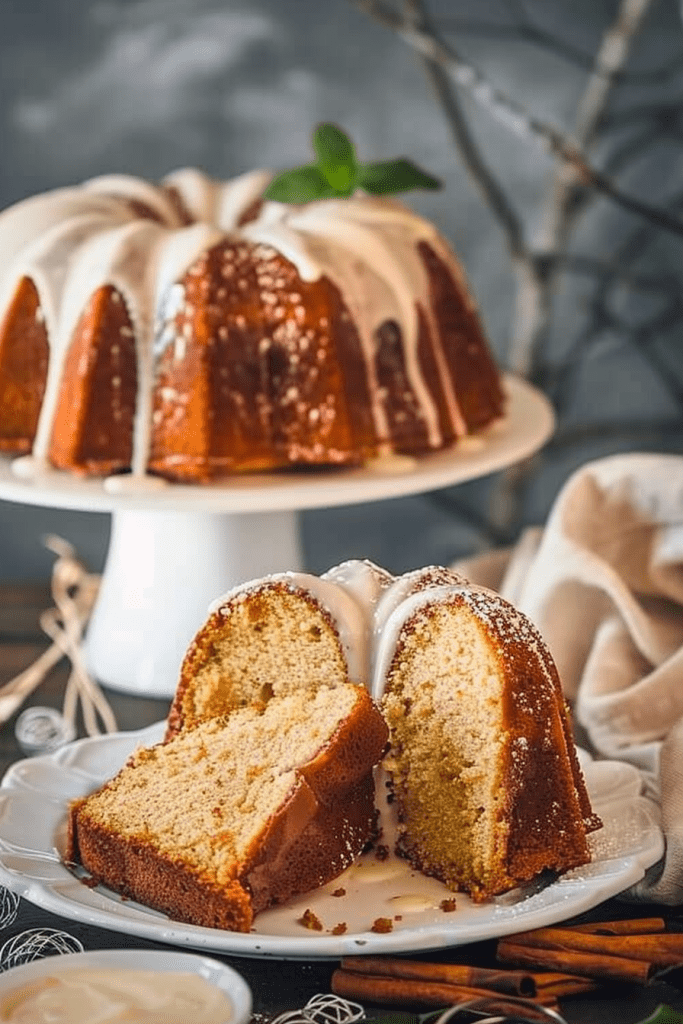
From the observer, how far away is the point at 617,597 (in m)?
1.89

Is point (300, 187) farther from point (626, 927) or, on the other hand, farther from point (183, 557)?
point (626, 927)

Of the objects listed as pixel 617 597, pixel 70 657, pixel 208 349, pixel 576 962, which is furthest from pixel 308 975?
pixel 70 657

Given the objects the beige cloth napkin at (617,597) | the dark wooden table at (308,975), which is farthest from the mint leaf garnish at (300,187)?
the dark wooden table at (308,975)

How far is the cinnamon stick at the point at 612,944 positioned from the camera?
1.30 m

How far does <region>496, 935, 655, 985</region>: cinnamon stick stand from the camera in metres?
1.28

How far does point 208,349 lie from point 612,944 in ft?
3.04

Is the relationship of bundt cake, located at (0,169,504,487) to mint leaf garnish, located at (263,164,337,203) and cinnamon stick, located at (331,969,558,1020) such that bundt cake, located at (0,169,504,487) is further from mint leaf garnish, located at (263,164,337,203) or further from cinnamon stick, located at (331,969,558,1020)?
cinnamon stick, located at (331,969,558,1020)

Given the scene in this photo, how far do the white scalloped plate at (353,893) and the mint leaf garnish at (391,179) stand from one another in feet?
3.04

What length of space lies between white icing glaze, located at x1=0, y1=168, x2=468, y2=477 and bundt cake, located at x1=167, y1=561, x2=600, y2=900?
1.71ft

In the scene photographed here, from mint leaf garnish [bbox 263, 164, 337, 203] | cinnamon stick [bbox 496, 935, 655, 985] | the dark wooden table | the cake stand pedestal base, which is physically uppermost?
mint leaf garnish [bbox 263, 164, 337, 203]

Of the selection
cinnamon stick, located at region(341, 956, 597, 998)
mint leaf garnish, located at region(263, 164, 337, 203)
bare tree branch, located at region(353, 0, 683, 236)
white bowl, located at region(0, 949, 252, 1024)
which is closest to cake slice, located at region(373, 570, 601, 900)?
cinnamon stick, located at region(341, 956, 597, 998)

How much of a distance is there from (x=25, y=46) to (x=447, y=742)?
204 centimetres

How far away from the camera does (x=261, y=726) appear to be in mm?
1425

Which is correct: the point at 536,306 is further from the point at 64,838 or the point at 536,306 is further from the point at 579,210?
the point at 64,838
